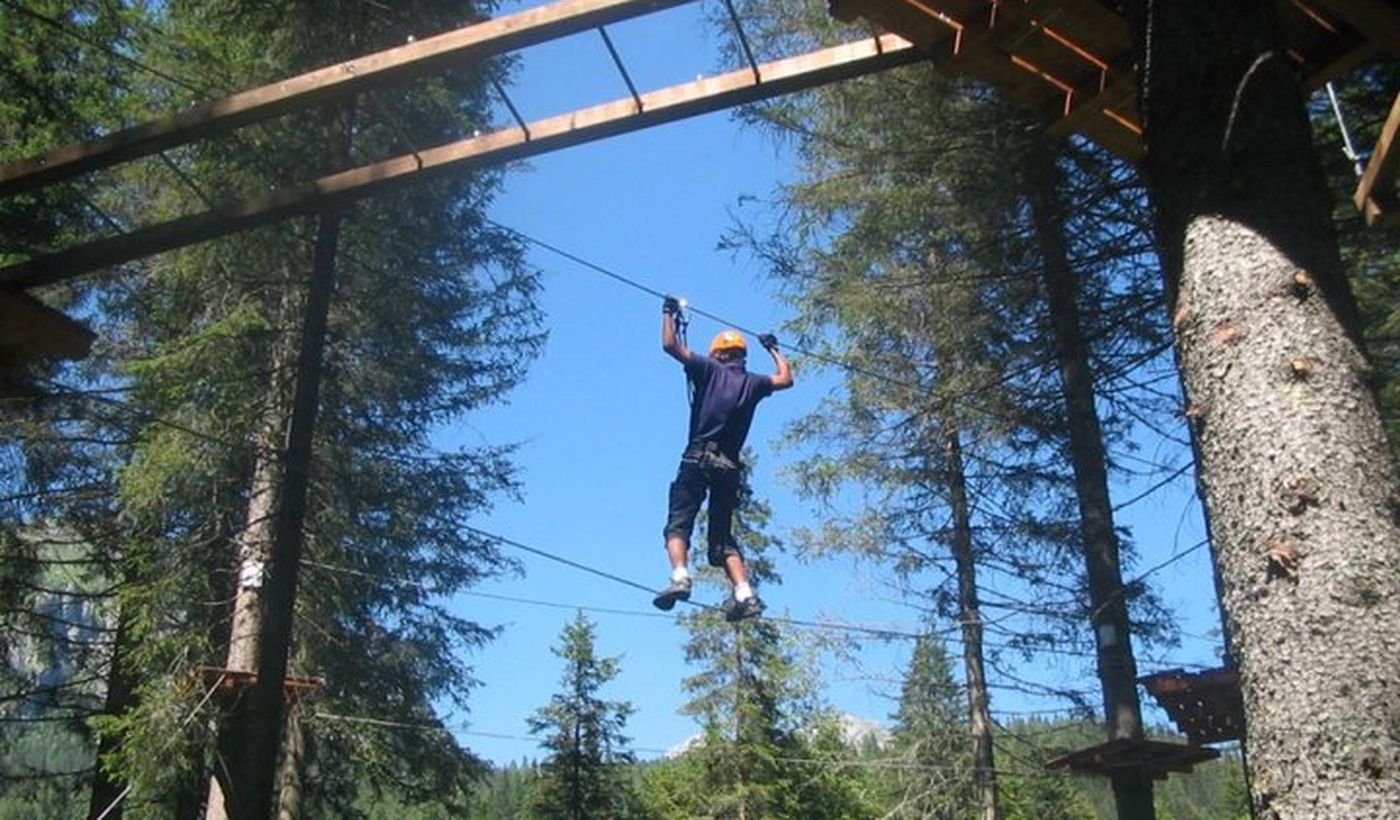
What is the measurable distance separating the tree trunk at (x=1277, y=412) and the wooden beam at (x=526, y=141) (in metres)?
2.00

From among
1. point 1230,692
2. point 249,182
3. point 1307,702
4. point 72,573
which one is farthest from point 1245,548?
point 72,573

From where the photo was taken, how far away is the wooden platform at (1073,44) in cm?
479

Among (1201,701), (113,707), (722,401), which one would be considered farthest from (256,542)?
(1201,701)

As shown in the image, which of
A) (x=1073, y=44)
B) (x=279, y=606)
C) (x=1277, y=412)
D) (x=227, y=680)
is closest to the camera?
(x=1277, y=412)

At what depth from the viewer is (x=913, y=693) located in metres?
14.4

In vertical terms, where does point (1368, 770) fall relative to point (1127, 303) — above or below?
below

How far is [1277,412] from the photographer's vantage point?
3.15m

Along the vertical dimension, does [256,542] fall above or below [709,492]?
above

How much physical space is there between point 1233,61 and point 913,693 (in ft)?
38.5

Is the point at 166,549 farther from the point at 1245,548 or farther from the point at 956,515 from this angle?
the point at 1245,548

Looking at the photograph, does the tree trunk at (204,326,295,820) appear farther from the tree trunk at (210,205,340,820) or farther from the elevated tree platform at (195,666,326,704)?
the tree trunk at (210,205,340,820)

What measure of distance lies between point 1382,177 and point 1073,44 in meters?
1.50

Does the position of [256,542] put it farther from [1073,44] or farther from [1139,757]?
[1073,44]

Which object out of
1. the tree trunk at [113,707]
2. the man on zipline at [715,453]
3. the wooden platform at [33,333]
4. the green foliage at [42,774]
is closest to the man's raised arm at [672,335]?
the man on zipline at [715,453]
